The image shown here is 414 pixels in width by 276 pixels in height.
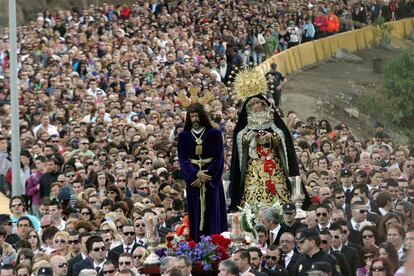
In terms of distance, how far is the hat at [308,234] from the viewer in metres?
17.6

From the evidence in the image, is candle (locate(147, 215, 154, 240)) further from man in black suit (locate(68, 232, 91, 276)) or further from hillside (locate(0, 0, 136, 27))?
hillside (locate(0, 0, 136, 27))

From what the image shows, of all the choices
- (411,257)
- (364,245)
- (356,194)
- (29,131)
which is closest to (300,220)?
(356,194)

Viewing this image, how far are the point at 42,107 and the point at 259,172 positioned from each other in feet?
24.6

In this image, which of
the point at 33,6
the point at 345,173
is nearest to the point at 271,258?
the point at 345,173

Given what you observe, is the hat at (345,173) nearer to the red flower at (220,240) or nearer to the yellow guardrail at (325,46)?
the red flower at (220,240)

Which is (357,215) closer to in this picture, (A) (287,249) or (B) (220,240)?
(A) (287,249)

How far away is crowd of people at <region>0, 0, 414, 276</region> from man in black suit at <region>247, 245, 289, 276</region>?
24mm

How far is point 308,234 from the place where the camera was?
17.8 m

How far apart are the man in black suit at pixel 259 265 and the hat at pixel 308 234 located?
1.36 feet

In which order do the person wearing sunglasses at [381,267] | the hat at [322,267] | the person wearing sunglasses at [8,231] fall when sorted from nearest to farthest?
1. the person wearing sunglasses at [381,267]
2. the hat at [322,267]
3. the person wearing sunglasses at [8,231]

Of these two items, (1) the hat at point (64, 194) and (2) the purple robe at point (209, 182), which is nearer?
(2) the purple robe at point (209, 182)

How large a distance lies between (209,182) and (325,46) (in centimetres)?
3094

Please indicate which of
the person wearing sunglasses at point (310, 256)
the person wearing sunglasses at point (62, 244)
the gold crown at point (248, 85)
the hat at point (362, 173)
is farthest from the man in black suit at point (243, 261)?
the hat at point (362, 173)

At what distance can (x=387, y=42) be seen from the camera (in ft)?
177
